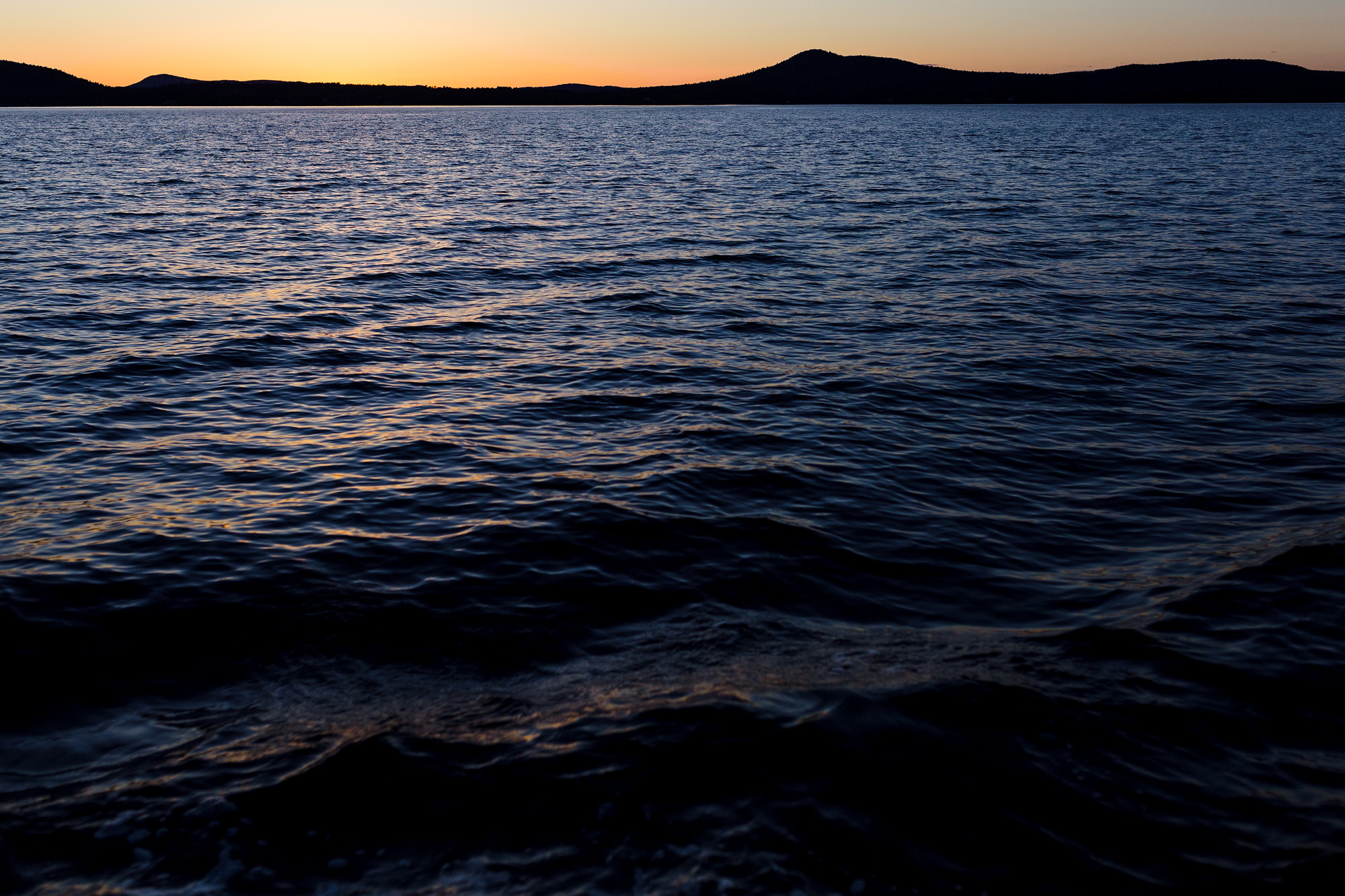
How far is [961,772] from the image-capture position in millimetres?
6352

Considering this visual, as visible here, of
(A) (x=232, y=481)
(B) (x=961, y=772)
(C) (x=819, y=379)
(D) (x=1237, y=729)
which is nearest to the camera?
(B) (x=961, y=772)

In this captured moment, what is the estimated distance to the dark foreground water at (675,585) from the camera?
19.0 ft

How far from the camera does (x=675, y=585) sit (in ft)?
30.2

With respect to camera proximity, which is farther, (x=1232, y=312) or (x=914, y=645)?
(x=1232, y=312)

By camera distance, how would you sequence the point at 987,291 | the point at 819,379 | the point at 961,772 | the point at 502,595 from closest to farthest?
the point at 961,772 < the point at 502,595 < the point at 819,379 < the point at 987,291

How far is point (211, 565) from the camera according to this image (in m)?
9.48

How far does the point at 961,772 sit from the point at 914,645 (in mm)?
1733

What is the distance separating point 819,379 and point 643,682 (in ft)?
33.1

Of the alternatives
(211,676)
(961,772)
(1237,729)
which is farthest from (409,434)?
(1237,729)

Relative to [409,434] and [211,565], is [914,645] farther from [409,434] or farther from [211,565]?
[409,434]

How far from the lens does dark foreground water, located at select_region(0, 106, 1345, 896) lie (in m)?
5.79

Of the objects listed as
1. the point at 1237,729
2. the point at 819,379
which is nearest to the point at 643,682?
the point at 1237,729

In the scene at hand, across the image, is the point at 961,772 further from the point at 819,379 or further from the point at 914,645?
the point at 819,379

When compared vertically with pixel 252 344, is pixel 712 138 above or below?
above
